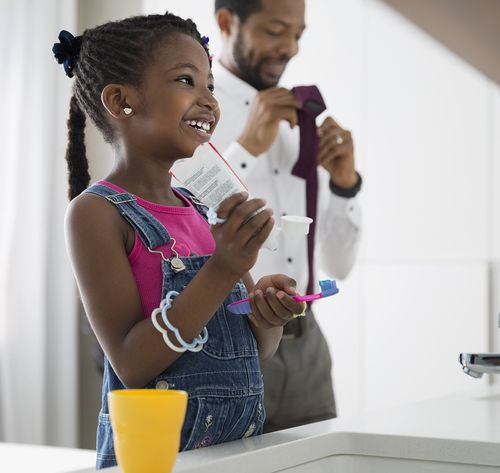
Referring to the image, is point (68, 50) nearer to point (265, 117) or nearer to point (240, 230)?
point (240, 230)

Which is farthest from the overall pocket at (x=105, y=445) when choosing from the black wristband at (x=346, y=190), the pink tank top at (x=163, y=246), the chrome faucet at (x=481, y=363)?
the black wristband at (x=346, y=190)

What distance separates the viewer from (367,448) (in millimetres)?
818

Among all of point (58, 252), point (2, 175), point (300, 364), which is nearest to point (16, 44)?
point (2, 175)

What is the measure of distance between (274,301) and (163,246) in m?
0.13

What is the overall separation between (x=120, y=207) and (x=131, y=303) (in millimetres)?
94

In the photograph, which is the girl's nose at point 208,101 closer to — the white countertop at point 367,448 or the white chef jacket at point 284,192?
the white countertop at point 367,448

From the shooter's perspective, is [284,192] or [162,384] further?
[284,192]

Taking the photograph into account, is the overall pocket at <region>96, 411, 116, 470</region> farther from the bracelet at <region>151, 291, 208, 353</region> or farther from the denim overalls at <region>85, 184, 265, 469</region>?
the bracelet at <region>151, 291, 208, 353</region>

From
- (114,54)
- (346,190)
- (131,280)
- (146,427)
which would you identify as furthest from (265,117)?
(146,427)

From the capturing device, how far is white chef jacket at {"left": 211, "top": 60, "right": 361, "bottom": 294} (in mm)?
1633

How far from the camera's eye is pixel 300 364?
5.40 ft

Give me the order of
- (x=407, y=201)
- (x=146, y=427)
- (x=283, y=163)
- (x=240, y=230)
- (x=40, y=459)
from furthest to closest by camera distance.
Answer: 1. (x=407, y=201)
2. (x=40, y=459)
3. (x=283, y=163)
4. (x=240, y=230)
5. (x=146, y=427)

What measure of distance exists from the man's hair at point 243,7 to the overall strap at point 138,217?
2.97 feet

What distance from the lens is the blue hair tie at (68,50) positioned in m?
0.94
